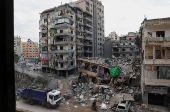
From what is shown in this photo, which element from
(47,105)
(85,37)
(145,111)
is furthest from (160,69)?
(85,37)

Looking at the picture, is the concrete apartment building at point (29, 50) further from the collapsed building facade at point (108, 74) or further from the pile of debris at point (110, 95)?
the pile of debris at point (110, 95)

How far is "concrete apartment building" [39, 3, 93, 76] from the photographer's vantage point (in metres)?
25.2

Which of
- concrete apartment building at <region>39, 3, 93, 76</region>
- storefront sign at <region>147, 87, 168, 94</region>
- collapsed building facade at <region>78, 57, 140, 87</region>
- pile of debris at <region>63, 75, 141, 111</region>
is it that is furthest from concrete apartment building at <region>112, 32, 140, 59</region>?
storefront sign at <region>147, 87, 168, 94</region>

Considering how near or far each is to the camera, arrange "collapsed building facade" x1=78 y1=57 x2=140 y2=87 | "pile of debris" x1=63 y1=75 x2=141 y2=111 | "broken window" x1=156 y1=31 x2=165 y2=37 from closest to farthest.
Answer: "pile of debris" x1=63 y1=75 x2=141 y2=111 → "broken window" x1=156 y1=31 x2=165 y2=37 → "collapsed building facade" x1=78 y1=57 x2=140 y2=87

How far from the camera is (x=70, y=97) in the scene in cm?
1385

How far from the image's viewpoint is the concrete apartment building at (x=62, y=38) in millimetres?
25172

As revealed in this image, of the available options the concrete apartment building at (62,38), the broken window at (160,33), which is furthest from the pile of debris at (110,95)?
the concrete apartment building at (62,38)

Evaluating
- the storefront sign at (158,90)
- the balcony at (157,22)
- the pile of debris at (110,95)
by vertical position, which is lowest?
the pile of debris at (110,95)

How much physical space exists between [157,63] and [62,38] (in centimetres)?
1979

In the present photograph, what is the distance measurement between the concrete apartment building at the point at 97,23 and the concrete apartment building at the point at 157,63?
1021 inches

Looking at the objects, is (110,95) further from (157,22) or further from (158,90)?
(157,22)

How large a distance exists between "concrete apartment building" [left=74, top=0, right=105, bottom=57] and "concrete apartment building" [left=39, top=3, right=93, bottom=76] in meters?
7.18

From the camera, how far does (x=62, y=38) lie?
85.7 feet

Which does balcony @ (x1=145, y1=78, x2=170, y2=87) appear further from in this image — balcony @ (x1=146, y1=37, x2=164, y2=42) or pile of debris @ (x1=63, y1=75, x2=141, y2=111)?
balcony @ (x1=146, y1=37, x2=164, y2=42)
